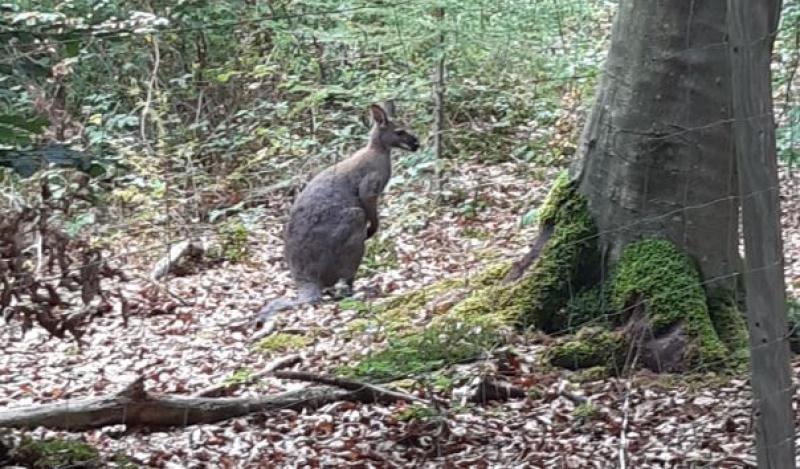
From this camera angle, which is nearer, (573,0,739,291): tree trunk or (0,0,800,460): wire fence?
(573,0,739,291): tree trunk

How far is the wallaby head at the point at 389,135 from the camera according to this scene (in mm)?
9344

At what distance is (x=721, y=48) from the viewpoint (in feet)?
17.6

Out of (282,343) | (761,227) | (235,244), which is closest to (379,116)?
(235,244)

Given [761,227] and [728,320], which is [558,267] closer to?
[728,320]

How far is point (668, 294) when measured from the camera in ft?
18.2

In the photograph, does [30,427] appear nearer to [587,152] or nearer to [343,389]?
[343,389]

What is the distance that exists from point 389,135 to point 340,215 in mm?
946

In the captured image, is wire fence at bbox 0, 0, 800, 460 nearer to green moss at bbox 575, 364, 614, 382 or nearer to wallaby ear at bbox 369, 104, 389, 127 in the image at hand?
wallaby ear at bbox 369, 104, 389, 127

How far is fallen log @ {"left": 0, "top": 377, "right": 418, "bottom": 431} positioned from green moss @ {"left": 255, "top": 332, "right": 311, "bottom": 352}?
5.56 feet

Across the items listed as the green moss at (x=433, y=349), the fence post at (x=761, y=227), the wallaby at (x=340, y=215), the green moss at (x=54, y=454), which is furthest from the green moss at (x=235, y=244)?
the fence post at (x=761, y=227)

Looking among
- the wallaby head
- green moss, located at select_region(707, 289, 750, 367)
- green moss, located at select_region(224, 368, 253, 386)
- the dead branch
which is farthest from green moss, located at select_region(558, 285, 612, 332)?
the wallaby head

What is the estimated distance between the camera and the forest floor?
189 inches

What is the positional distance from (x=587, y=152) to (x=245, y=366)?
229 cm

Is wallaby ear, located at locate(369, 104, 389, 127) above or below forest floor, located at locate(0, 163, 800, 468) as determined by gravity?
above
